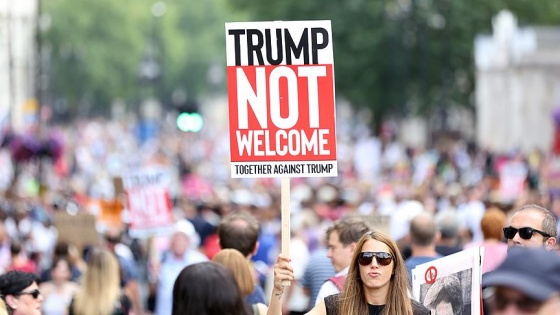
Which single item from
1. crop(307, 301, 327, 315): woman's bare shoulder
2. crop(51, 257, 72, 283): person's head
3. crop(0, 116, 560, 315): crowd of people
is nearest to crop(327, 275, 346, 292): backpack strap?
crop(0, 116, 560, 315): crowd of people

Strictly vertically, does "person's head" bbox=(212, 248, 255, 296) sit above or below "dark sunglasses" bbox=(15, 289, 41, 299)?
above

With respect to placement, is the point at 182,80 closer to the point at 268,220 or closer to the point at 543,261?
the point at 268,220

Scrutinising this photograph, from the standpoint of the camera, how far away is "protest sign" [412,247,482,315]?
22.7 ft

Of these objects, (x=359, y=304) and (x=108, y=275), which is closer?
(x=359, y=304)

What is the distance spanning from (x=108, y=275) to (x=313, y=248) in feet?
25.1

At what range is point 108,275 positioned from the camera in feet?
30.0

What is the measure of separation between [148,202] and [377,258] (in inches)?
418

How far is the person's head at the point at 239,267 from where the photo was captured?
26.0 ft

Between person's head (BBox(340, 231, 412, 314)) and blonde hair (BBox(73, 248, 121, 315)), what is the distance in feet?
8.70

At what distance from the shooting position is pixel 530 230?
24.1 ft

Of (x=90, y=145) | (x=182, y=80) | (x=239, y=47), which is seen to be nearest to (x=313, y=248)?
(x=239, y=47)

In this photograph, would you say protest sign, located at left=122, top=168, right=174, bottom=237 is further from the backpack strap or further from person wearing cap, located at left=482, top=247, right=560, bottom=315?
person wearing cap, located at left=482, top=247, right=560, bottom=315

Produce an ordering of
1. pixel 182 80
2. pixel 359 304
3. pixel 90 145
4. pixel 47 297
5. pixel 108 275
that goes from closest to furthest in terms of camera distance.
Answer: pixel 359 304 < pixel 108 275 < pixel 47 297 < pixel 90 145 < pixel 182 80

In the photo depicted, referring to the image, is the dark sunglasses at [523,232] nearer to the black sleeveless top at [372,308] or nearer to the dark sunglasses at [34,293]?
the black sleeveless top at [372,308]
